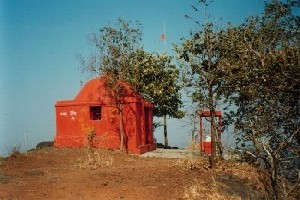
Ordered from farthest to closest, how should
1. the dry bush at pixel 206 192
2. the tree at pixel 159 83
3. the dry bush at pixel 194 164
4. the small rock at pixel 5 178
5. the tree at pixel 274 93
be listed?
the tree at pixel 159 83
the dry bush at pixel 194 164
the small rock at pixel 5 178
the dry bush at pixel 206 192
the tree at pixel 274 93

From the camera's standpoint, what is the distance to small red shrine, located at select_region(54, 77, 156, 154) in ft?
80.4

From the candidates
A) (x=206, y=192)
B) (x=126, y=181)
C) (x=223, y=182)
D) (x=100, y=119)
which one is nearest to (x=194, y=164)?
(x=223, y=182)

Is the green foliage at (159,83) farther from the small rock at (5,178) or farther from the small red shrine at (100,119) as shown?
the small rock at (5,178)

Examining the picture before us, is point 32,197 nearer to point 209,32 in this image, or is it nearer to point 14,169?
point 14,169

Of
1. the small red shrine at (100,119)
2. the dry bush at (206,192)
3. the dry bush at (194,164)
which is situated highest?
the small red shrine at (100,119)

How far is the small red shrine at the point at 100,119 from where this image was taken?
24500 mm

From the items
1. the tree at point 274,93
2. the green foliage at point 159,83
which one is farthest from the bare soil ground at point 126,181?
the green foliage at point 159,83

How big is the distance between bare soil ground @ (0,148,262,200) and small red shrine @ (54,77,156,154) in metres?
6.58

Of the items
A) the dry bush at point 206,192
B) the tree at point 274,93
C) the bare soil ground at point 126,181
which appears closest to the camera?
the tree at point 274,93

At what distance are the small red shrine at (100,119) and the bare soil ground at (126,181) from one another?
6585mm

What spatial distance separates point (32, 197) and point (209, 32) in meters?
9.23

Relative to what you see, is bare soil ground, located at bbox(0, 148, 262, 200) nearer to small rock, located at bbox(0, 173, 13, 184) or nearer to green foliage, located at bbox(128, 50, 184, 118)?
small rock, located at bbox(0, 173, 13, 184)

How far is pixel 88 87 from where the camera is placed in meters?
26.5

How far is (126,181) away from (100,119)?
1389cm
